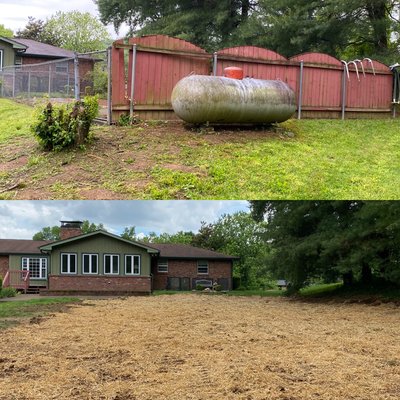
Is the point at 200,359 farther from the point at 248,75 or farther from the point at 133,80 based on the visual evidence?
the point at 248,75

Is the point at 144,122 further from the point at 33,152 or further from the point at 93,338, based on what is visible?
the point at 93,338

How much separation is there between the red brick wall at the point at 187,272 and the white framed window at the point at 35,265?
5.89m

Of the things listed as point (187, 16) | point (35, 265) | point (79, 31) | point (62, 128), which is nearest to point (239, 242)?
point (35, 265)

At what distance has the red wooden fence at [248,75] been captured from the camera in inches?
478

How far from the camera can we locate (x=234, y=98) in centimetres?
1183

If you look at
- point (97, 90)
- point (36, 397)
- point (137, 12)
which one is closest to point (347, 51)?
point (137, 12)

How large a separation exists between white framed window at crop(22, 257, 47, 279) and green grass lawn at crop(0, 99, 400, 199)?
1749 cm

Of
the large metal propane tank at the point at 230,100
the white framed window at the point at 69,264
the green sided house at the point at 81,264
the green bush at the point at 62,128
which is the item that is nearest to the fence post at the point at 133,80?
the large metal propane tank at the point at 230,100

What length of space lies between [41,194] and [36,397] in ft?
12.1

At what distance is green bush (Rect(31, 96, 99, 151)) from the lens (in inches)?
390

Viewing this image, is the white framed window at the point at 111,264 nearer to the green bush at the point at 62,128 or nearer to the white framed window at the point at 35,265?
the white framed window at the point at 35,265

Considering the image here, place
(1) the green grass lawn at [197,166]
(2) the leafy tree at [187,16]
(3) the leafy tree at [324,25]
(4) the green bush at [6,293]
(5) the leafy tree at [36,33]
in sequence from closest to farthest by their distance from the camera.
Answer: (1) the green grass lawn at [197,166]
(4) the green bush at [6,293]
(3) the leafy tree at [324,25]
(2) the leafy tree at [187,16]
(5) the leafy tree at [36,33]

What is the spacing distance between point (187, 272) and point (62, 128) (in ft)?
72.3

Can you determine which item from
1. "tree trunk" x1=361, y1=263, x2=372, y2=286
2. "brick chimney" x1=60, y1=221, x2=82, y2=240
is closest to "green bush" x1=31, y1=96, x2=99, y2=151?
"tree trunk" x1=361, y1=263, x2=372, y2=286
